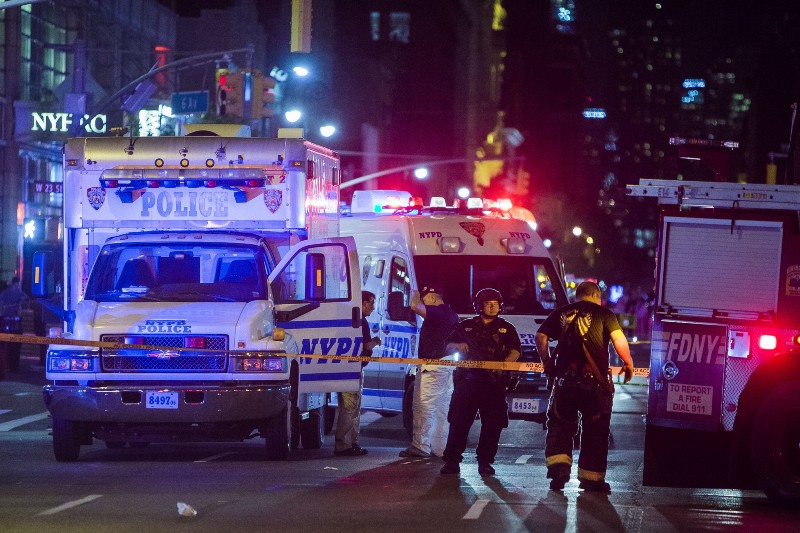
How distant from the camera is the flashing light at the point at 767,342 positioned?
34.9ft

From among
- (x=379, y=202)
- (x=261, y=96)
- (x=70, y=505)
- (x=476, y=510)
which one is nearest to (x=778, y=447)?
(x=476, y=510)

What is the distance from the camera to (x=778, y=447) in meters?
10.6

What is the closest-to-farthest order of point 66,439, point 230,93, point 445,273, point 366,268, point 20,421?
point 66,439 < point 445,273 < point 366,268 < point 20,421 < point 230,93

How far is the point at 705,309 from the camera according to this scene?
11016mm

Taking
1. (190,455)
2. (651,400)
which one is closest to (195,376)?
(190,455)

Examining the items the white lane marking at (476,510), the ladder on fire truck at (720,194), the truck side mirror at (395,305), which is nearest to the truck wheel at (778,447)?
the ladder on fire truck at (720,194)

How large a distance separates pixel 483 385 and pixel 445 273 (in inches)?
175

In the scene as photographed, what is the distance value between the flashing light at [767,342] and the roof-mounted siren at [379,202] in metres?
8.72

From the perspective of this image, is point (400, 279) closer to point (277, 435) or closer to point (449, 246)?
point (449, 246)

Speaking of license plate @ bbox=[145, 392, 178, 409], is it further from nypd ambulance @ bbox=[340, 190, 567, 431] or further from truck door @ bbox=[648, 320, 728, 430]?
truck door @ bbox=[648, 320, 728, 430]

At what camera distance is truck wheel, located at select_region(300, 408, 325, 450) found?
15633 millimetres

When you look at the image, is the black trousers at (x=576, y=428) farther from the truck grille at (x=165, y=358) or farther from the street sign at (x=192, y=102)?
the street sign at (x=192, y=102)

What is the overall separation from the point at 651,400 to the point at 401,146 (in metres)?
74.5

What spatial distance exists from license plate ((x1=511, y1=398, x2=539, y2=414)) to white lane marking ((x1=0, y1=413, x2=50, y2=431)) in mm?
6596
